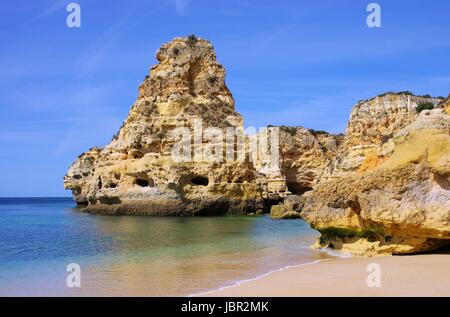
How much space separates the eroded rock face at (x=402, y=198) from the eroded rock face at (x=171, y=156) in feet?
81.5

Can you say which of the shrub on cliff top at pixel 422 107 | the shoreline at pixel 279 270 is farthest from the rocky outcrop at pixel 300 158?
the shoreline at pixel 279 270

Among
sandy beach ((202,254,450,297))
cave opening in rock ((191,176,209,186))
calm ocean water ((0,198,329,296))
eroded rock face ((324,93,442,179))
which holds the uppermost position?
eroded rock face ((324,93,442,179))

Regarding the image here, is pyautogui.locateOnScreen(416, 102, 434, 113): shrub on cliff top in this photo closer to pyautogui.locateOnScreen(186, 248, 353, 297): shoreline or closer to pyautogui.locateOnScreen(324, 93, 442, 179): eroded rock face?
pyautogui.locateOnScreen(324, 93, 442, 179): eroded rock face

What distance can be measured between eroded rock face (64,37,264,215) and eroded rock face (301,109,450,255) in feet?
81.5

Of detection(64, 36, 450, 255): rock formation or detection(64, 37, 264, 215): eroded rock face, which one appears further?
detection(64, 37, 264, 215): eroded rock face

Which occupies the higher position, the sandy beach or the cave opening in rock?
the cave opening in rock

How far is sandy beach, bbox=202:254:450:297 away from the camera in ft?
28.3

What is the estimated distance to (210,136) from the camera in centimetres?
3966

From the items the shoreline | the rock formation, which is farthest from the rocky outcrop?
the shoreline

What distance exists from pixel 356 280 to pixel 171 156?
30375mm

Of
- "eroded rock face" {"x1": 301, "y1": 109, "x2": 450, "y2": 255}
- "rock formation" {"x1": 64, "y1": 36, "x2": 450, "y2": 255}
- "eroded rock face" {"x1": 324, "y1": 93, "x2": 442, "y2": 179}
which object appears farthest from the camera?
"eroded rock face" {"x1": 324, "y1": 93, "x2": 442, "y2": 179}

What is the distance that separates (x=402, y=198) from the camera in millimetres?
11656
